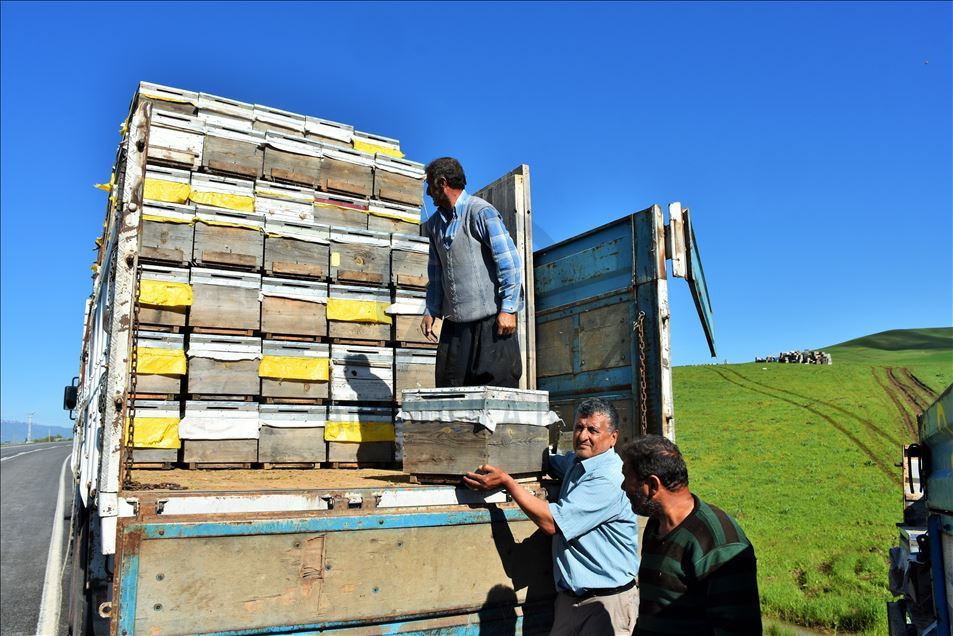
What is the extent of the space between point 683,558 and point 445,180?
3004 mm

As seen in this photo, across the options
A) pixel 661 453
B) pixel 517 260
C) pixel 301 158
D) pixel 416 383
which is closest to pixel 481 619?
pixel 661 453

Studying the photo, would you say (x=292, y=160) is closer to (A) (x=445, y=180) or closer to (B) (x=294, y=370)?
(B) (x=294, y=370)

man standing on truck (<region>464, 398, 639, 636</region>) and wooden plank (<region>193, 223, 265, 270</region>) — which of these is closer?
man standing on truck (<region>464, 398, 639, 636</region>)

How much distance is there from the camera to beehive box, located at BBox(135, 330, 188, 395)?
17.6 ft

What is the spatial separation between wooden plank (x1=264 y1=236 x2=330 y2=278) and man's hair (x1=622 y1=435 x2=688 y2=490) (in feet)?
12.1

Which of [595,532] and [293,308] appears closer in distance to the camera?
[595,532]

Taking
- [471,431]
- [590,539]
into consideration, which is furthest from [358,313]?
[590,539]

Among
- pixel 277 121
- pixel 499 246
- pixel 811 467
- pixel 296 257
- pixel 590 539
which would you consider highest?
pixel 277 121

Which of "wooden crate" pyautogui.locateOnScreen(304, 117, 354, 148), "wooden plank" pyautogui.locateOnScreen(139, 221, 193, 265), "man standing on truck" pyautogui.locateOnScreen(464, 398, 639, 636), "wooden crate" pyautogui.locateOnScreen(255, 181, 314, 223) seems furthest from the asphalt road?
"man standing on truck" pyautogui.locateOnScreen(464, 398, 639, 636)

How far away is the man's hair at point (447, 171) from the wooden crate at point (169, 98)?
319cm

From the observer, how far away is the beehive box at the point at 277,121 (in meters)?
7.29

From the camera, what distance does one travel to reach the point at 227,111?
23.3ft

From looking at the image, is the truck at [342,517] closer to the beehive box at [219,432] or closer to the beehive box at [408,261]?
the beehive box at [219,432]

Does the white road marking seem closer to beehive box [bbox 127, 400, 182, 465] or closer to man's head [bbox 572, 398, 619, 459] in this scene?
beehive box [bbox 127, 400, 182, 465]
